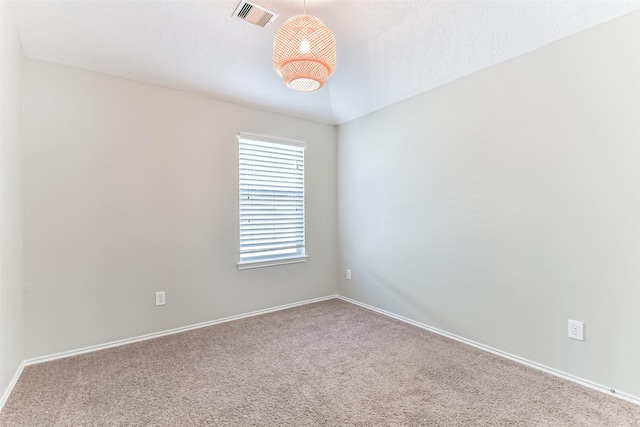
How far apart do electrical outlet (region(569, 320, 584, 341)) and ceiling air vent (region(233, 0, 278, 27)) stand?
2.97 metres

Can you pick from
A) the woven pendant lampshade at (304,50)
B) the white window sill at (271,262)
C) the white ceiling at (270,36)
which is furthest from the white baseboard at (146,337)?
the woven pendant lampshade at (304,50)

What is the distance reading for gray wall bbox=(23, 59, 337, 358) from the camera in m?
2.32

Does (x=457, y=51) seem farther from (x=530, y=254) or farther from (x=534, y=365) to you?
(x=534, y=365)

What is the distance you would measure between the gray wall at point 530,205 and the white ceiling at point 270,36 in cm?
17

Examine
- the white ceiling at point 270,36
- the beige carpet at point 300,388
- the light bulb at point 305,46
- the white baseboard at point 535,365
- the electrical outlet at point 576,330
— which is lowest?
the beige carpet at point 300,388

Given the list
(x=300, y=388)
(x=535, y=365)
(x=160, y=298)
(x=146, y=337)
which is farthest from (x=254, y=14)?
(x=535, y=365)

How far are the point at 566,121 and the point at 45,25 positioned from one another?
3.63 metres

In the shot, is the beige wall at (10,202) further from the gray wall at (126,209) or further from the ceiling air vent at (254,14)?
the ceiling air vent at (254,14)

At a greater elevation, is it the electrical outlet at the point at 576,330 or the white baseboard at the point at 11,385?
the electrical outlet at the point at 576,330

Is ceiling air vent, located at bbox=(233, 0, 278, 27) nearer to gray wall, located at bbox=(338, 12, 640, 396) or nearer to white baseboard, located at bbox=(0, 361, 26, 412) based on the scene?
gray wall, located at bbox=(338, 12, 640, 396)

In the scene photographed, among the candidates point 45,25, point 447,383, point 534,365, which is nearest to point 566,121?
point 534,365

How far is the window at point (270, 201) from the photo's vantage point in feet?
10.9

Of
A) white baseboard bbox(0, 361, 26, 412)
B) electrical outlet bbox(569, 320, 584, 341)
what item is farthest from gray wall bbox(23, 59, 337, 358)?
electrical outlet bbox(569, 320, 584, 341)

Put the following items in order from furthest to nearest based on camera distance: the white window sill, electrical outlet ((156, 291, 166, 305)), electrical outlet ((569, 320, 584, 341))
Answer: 1. the white window sill
2. electrical outlet ((156, 291, 166, 305))
3. electrical outlet ((569, 320, 584, 341))
